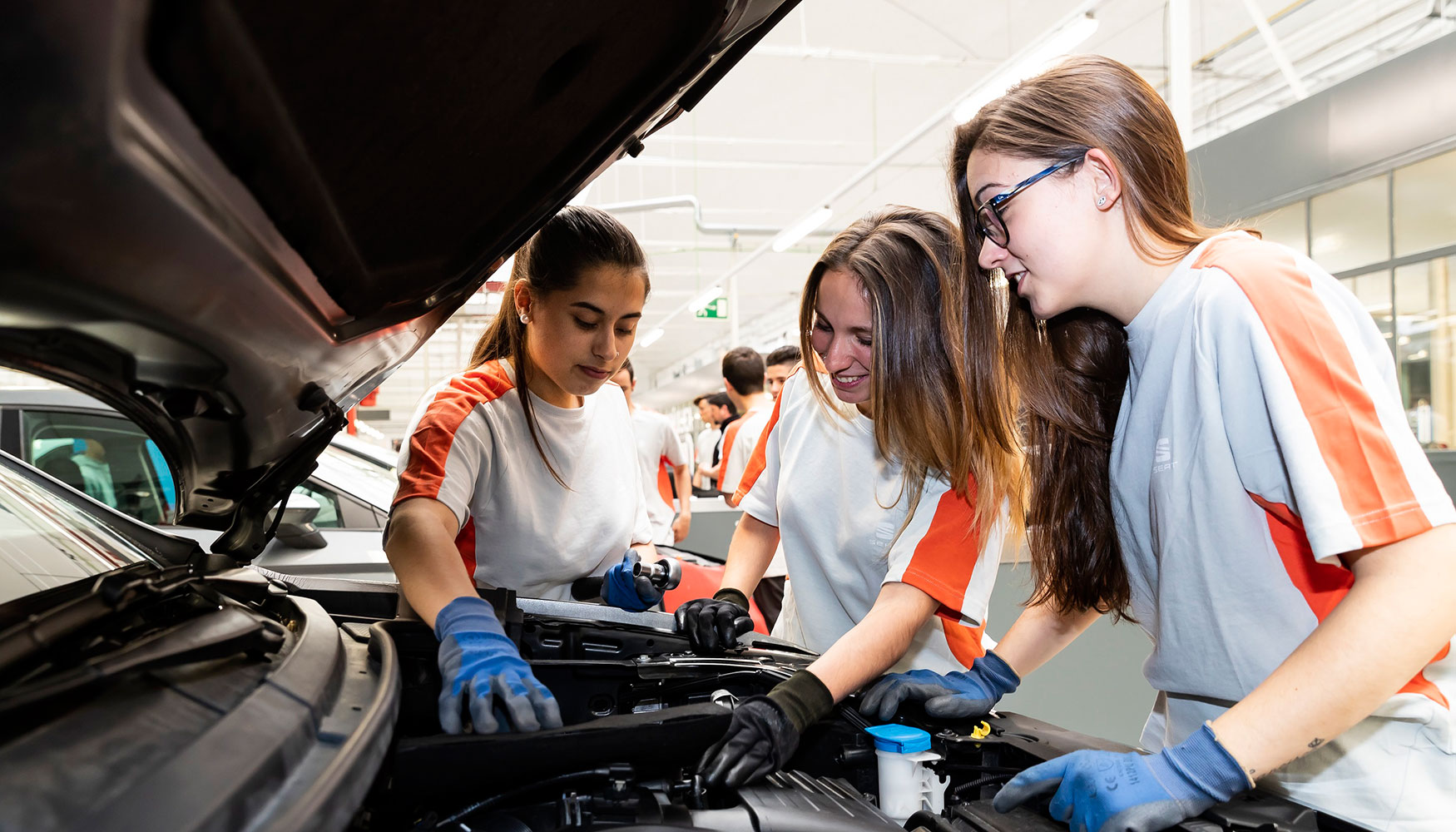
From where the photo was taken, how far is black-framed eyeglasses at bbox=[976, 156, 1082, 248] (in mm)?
1136

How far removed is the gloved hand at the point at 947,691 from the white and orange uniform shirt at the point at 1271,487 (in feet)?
0.84

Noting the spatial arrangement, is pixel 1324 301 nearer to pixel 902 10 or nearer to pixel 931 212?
pixel 931 212

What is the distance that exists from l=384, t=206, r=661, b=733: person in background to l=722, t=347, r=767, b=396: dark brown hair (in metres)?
2.96

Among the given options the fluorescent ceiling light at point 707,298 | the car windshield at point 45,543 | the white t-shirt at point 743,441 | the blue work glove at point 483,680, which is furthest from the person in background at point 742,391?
the fluorescent ceiling light at point 707,298

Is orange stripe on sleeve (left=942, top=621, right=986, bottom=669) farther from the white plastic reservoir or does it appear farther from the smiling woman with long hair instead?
the white plastic reservoir

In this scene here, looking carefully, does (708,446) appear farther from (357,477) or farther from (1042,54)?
(357,477)

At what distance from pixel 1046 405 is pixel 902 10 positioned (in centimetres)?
591

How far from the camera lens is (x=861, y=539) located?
1.64 m

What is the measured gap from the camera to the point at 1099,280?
1.15 meters

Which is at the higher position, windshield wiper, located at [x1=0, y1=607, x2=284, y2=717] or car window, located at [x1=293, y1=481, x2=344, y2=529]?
windshield wiper, located at [x1=0, y1=607, x2=284, y2=717]

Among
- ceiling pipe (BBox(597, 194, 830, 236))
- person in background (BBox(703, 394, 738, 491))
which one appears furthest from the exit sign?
person in background (BBox(703, 394, 738, 491))

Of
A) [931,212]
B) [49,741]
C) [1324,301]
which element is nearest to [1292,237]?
[931,212]

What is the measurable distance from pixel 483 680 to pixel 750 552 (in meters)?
0.96

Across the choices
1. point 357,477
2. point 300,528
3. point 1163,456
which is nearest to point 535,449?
point 1163,456
